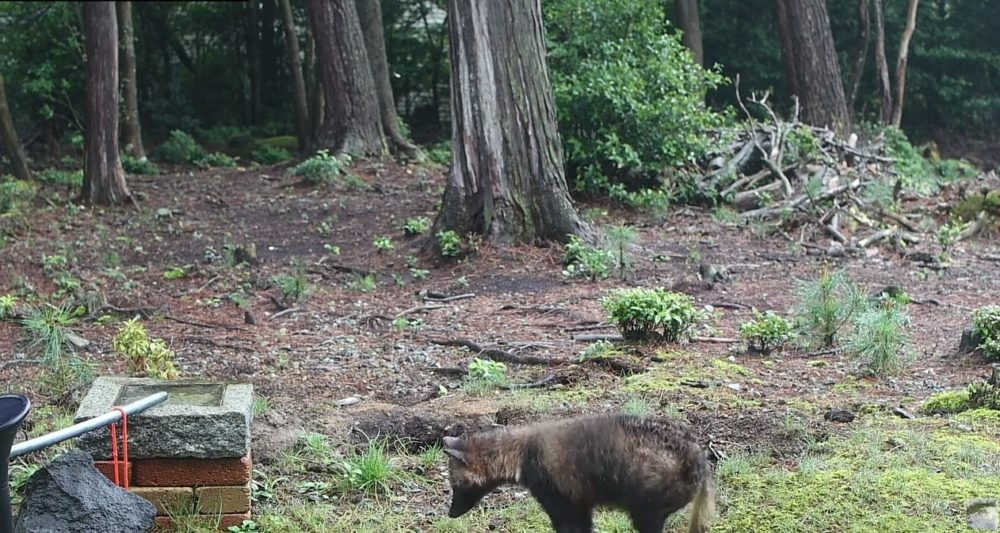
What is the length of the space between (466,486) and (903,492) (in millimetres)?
2012

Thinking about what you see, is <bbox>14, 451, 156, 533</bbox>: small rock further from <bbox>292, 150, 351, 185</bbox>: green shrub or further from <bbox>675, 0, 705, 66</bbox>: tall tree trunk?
<bbox>675, 0, 705, 66</bbox>: tall tree trunk

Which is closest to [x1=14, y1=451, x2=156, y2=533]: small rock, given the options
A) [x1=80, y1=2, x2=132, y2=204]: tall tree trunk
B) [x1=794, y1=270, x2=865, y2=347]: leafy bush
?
[x1=794, y1=270, x2=865, y2=347]: leafy bush

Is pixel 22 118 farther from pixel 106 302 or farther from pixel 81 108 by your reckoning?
pixel 106 302

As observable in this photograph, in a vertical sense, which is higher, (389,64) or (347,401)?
(389,64)

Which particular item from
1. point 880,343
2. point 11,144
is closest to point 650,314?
point 880,343

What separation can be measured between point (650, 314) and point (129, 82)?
52.0 feet

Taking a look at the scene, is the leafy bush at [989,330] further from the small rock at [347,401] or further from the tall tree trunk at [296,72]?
the tall tree trunk at [296,72]

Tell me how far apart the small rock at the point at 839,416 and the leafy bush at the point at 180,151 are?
17.9 metres

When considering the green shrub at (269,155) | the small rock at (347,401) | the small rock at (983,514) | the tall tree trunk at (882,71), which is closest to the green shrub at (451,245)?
the small rock at (347,401)

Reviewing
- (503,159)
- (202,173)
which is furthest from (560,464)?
(202,173)

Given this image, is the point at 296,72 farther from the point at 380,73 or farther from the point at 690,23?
the point at 690,23

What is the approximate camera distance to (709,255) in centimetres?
1234

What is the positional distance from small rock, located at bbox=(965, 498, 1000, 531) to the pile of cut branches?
804cm

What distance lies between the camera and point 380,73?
70.6 ft
